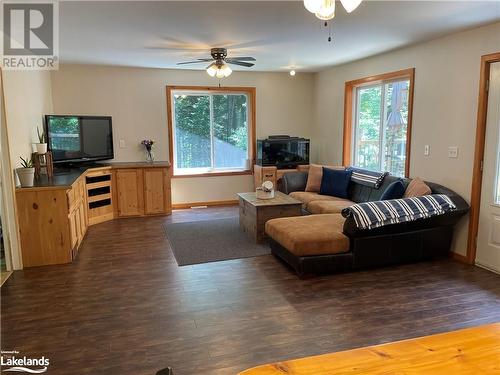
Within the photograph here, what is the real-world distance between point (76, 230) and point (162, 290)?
1.74m

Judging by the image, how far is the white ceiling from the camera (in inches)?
121

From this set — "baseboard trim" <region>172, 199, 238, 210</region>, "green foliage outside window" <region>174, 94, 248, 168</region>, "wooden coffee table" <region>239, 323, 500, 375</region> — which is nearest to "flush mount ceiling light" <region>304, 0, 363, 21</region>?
"wooden coffee table" <region>239, 323, 500, 375</region>

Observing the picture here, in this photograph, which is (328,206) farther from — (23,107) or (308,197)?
(23,107)

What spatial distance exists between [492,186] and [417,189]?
0.72 m

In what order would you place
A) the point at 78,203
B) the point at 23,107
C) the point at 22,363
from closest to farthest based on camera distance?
the point at 22,363, the point at 23,107, the point at 78,203

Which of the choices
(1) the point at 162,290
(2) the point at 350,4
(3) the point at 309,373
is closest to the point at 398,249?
(1) the point at 162,290

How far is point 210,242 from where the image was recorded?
4727 mm

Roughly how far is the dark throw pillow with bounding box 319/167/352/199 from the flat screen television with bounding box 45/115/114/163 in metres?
3.61

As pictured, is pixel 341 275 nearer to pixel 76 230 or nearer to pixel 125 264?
pixel 125 264

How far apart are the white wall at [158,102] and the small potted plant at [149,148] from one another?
0.10 m

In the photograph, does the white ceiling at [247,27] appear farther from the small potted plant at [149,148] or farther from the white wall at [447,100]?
the small potted plant at [149,148]

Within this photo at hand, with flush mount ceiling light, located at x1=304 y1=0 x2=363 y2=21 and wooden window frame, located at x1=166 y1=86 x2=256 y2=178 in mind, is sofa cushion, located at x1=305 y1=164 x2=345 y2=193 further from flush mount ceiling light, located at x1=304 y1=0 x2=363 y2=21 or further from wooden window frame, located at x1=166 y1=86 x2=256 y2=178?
flush mount ceiling light, located at x1=304 y1=0 x2=363 y2=21

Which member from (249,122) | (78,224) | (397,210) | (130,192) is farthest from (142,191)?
(397,210)

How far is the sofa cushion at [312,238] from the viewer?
11.7 ft
